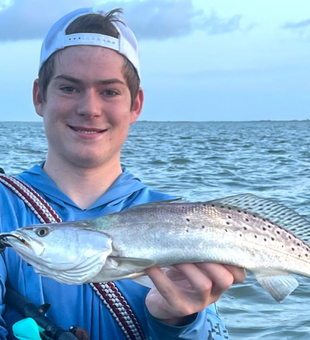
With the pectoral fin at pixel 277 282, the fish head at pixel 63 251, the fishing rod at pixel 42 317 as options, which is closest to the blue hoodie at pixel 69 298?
the fishing rod at pixel 42 317

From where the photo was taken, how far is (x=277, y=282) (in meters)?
3.45

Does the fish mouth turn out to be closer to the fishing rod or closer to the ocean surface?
the fishing rod

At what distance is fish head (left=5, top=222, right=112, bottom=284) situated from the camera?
317 cm

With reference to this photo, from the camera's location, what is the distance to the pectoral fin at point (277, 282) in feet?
11.3

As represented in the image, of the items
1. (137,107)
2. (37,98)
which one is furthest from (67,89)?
(137,107)

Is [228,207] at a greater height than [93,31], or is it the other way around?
[93,31]

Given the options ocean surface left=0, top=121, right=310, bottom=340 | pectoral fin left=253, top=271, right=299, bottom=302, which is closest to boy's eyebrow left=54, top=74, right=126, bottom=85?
pectoral fin left=253, top=271, right=299, bottom=302

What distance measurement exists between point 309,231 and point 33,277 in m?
1.51

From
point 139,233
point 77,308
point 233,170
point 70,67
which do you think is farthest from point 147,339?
point 233,170

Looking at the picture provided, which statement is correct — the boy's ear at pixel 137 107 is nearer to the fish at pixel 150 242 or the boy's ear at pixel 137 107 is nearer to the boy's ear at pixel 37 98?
the boy's ear at pixel 37 98

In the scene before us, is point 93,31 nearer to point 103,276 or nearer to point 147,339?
point 103,276

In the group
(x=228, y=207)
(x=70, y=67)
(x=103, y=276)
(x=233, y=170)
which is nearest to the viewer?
(x=103, y=276)

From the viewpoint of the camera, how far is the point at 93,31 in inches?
145

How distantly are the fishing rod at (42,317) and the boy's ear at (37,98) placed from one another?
1142mm
